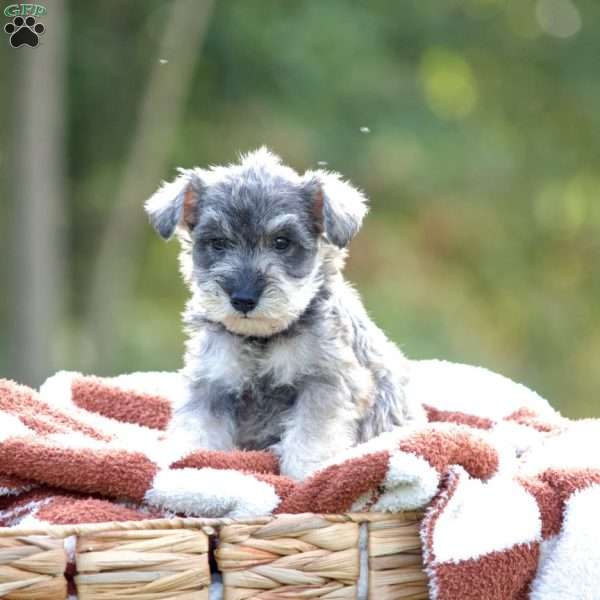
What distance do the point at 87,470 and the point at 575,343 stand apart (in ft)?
36.6

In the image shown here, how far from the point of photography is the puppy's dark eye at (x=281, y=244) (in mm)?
4219

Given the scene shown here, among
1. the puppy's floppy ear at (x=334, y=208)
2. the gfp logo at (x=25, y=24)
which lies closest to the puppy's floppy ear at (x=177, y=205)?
the puppy's floppy ear at (x=334, y=208)

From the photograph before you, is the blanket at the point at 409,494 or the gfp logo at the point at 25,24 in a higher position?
the gfp logo at the point at 25,24

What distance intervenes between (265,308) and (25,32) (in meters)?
5.93

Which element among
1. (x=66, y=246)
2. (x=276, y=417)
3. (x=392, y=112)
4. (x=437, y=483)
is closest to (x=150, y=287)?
(x=66, y=246)

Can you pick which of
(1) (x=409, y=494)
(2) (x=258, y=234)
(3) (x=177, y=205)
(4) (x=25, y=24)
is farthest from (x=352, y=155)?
(1) (x=409, y=494)

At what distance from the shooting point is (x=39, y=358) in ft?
33.1

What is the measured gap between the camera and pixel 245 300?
3996 millimetres

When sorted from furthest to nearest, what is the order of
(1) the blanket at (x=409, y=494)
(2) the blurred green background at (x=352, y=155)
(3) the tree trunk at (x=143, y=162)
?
(3) the tree trunk at (x=143, y=162) → (2) the blurred green background at (x=352, y=155) → (1) the blanket at (x=409, y=494)

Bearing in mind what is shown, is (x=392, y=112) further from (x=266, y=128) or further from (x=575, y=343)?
(x=575, y=343)

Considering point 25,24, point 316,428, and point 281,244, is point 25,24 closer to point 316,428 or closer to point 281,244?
point 281,244

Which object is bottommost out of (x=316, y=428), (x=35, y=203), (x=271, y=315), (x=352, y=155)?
(x=316, y=428)

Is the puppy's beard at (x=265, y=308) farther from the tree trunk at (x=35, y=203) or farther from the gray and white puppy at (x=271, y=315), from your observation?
the tree trunk at (x=35, y=203)

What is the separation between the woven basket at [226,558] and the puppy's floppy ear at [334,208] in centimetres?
117
